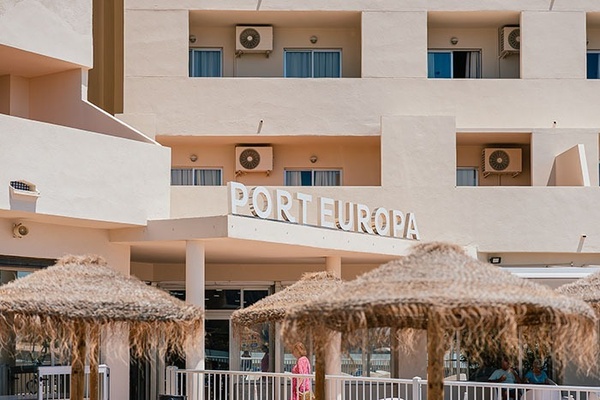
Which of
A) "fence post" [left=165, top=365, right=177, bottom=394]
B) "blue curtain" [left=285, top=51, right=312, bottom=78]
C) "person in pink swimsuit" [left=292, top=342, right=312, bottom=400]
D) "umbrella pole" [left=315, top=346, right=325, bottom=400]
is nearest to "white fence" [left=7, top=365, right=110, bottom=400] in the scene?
"fence post" [left=165, top=365, right=177, bottom=394]

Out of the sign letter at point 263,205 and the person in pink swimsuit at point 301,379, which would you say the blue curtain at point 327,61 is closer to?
the sign letter at point 263,205

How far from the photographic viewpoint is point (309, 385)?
60.2ft

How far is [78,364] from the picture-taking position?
1380cm

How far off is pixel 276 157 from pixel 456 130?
4.15 metres

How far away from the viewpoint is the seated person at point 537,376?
23.6m

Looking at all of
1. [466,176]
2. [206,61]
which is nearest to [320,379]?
Result: [466,176]

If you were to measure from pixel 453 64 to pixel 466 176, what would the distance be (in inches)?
107

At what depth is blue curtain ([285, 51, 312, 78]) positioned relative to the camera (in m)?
28.3

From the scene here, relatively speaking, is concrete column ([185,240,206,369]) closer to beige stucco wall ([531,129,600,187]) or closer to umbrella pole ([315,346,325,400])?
umbrella pole ([315,346,325,400])

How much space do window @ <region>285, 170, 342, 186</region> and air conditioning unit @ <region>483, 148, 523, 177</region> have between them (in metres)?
3.38

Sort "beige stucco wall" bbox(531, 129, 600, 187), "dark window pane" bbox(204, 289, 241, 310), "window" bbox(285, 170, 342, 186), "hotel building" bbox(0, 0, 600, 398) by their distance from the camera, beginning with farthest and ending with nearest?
"window" bbox(285, 170, 342, 186), "dark window pane" bbox(204, 289, 241, 310), "beige stucco wall" bbox(531, 129, 600, 187), "hotel building" bbox(0, 0, 600, 398)

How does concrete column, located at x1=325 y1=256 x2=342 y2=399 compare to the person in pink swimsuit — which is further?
concrete column, located at x1=325 y1=256 x2=342 y2=399

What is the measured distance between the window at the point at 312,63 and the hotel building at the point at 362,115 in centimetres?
4

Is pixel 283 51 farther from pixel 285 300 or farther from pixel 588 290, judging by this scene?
pixel 588 290
